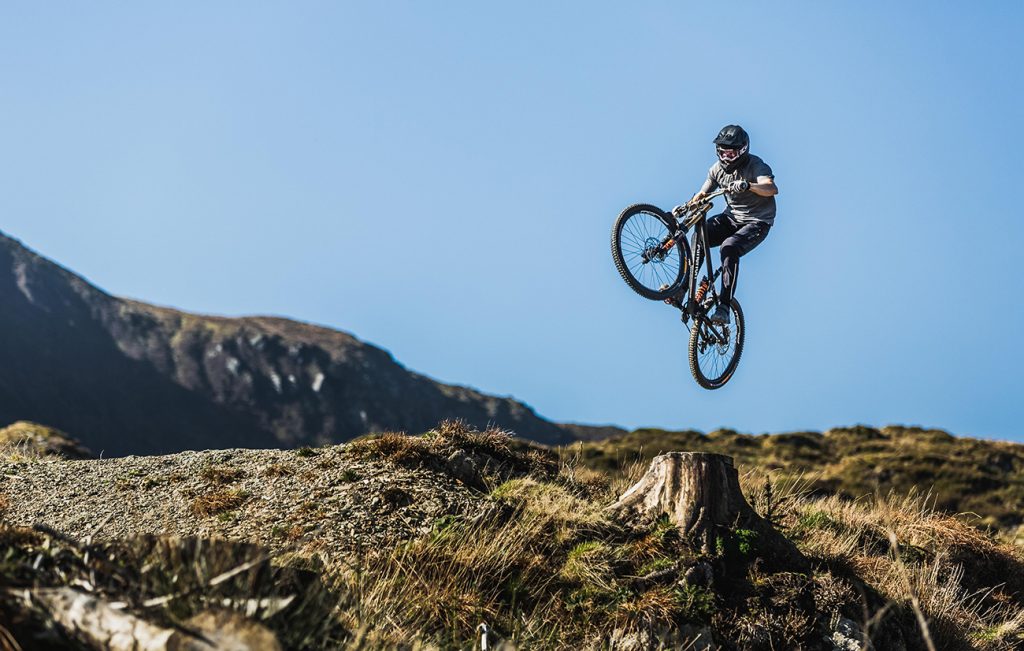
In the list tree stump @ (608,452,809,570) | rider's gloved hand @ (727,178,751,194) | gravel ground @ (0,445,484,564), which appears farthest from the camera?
rider's gloved hand @ (727,178,751,194)

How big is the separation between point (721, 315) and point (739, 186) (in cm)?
180

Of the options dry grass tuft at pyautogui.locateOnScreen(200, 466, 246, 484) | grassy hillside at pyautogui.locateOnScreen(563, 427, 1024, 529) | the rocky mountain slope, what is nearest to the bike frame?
dry grass tuft at pyautogui.locateOnScreen(200, 466, 246, 484)

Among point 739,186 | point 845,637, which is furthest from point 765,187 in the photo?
point 845,637

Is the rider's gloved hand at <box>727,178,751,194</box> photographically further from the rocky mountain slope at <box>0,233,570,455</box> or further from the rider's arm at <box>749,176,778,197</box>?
the rocky mountain slope at <box>0,233,570,455</box>

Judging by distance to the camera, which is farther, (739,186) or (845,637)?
(739,186)

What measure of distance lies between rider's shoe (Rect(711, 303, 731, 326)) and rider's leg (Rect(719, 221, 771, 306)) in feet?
0.53

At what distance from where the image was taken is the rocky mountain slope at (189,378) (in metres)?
119

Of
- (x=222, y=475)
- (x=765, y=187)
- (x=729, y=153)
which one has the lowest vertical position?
(x=222, y=475)

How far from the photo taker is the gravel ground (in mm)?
10258

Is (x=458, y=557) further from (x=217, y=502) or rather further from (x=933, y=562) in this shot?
(x=933, y=562)

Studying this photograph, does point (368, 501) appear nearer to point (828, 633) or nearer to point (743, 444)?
point (828, 633)

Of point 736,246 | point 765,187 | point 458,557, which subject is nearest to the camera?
point 458,557

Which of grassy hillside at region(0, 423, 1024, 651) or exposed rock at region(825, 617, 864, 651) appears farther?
exposed rock at region(825, 617, 864, 651)

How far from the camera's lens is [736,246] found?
41.4ft
